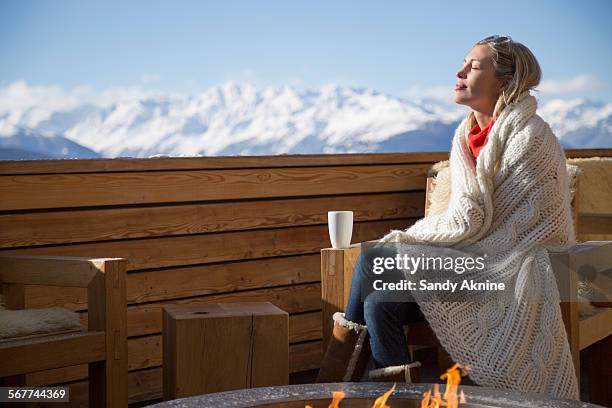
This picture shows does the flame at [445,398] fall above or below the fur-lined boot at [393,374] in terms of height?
above

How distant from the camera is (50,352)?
2025mm

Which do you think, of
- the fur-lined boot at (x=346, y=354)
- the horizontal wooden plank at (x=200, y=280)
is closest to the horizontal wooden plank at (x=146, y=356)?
the horizontal wooden plank at (x=200, y=280)

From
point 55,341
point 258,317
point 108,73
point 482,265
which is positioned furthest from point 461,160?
point 108,73

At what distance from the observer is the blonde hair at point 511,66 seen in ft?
7.43

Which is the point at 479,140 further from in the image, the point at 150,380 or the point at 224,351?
the point at 150,380

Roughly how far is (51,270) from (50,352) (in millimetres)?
298

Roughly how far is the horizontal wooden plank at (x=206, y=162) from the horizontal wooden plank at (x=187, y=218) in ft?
0.45

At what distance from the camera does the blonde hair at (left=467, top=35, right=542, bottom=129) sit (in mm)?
2266

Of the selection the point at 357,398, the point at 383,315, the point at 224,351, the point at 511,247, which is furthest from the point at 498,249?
the point at 357,398

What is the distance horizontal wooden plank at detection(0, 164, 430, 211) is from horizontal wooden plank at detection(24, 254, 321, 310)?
25 cm

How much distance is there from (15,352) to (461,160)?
1.20 metres

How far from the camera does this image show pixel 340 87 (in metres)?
3.99

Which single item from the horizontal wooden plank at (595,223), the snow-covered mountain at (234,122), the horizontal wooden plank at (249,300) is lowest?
the horizontal wooden plank at (249,300)

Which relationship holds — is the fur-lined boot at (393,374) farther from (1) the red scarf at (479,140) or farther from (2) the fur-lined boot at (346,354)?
(1) the red scarf at (479,140)
